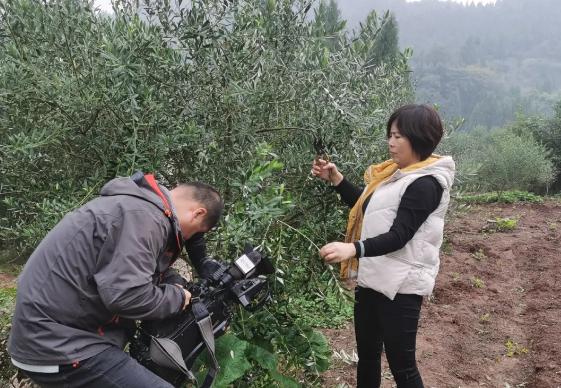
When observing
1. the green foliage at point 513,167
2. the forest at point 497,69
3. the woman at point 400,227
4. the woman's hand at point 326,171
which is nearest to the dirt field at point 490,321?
the woman at point 400,227

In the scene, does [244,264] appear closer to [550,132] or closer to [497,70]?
[550,132]

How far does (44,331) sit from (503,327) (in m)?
5.84

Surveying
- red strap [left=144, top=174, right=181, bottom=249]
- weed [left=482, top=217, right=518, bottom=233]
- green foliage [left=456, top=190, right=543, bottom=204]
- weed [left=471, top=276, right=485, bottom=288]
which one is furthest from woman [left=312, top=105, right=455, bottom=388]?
green foliage [left=456, top=190, right=543, bottom=204]

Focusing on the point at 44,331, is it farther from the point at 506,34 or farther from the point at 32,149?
the point at 506,34

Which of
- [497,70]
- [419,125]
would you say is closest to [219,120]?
[419,125]

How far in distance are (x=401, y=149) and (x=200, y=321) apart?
4.78 feet

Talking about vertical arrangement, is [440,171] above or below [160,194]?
below

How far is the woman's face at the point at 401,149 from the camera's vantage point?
2893 mm

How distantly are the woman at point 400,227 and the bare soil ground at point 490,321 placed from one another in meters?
1.49

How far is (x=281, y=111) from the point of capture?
317 cm

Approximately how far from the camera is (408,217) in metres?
2.80

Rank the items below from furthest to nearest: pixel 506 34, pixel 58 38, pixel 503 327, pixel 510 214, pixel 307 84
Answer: pixel 506 34 → pixel 510 214 → pixel 503 327 → pixel 307 84 → pixel 58 38

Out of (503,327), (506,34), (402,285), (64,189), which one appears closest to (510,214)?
(503,327)

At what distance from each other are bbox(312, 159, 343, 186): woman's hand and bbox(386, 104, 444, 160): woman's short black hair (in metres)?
0.47
